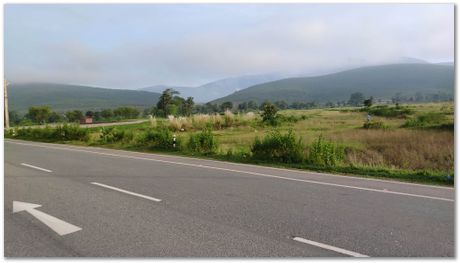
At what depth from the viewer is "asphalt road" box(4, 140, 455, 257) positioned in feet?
13.7

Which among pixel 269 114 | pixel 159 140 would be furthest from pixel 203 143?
pixel 269 114

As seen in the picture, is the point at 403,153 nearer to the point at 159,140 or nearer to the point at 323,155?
the point at 323,155

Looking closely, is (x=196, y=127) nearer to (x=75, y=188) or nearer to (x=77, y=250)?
→ (x=75, y=188)

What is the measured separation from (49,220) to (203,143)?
1032cm

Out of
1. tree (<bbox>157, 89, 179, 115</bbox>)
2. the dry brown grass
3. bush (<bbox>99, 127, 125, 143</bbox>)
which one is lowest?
the dry brown grass

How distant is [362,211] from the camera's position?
18.5 feet

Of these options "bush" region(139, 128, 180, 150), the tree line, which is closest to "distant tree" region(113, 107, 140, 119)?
the tree line

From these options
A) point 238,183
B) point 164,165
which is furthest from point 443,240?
point 164,165

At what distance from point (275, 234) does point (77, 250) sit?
263 cm

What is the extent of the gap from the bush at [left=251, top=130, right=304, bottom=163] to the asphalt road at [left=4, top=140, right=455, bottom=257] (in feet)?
9.88

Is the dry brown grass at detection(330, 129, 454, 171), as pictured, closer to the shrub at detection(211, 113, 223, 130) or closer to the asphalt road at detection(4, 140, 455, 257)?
the asphalt road at detection(4, 140, 455, 257)

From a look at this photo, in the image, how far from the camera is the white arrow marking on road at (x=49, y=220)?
15.7ft

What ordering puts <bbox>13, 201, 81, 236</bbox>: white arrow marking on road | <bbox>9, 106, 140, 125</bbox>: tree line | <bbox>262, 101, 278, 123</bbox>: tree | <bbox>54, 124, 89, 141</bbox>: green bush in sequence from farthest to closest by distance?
<bbox>9, 106, 140, 125</bbox>: tree line, <bbox>262, 101, 278, 123</bbox>: tree, <bbox>54, 124, 89, 141</bbox>: green bush, <bbox>13, 201, 81, 236</bbox>: white arrow marking on road

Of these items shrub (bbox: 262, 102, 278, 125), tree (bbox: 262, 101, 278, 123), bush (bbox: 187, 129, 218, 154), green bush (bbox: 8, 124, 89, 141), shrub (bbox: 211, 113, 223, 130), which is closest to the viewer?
bush (bbox: 187, 129, 218, 154)
